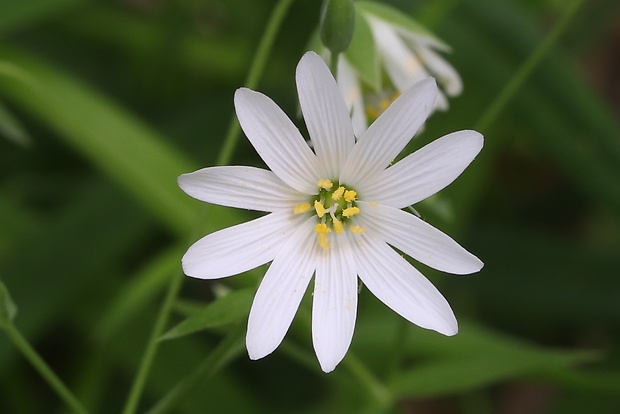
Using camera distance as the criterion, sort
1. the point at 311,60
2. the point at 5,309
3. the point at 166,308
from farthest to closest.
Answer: the point at 166,308
the point at 5,309
the point at 311,60

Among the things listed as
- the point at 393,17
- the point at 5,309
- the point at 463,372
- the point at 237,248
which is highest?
the point at 393,17

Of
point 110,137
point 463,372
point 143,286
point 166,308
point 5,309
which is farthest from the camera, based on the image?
point 110,137

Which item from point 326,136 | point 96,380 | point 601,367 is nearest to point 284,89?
point 96,380

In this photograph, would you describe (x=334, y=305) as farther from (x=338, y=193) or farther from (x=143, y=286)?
(x=143, y=286)

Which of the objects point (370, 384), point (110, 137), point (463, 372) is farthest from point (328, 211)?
point (110, 137)

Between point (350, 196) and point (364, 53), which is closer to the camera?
point (350, 196)

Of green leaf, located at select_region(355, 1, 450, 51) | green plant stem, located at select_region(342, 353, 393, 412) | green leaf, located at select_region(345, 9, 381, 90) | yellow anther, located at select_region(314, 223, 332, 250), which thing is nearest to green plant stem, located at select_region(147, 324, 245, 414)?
yellow anther, located at select_region(314, 223, 332, 250)
